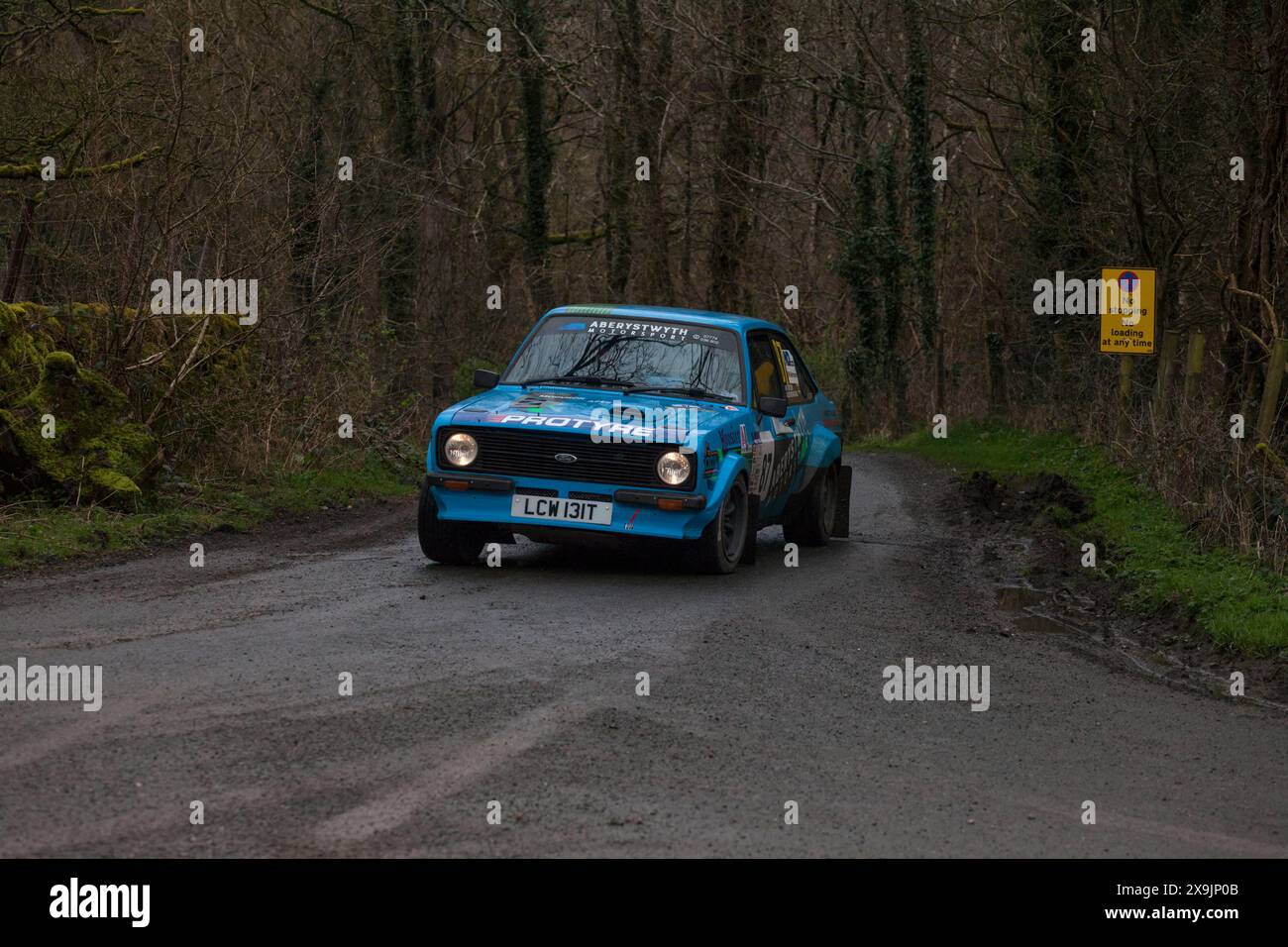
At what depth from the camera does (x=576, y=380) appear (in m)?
12.6

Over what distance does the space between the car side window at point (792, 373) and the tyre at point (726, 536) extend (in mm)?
1732

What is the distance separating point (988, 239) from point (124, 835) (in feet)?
119

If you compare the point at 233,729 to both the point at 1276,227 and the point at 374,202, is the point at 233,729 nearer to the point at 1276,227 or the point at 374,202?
the point at 1276,227

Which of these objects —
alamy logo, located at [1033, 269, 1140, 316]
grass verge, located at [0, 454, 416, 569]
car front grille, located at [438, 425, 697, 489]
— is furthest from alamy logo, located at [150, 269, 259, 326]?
alamy logo, located at [1033, 269, 1140, 316]

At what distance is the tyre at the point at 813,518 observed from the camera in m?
14.4

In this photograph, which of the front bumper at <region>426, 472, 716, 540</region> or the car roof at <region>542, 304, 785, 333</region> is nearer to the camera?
the front bumper at <region>426, 472, 716, 540</region>

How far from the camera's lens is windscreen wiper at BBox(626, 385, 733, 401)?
40.9 feet

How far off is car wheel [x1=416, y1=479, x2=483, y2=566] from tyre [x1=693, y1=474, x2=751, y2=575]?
5.41 ft

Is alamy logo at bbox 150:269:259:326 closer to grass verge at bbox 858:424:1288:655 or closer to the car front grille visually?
the car front grille

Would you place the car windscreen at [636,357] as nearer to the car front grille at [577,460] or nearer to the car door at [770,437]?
the car door at [770,437]

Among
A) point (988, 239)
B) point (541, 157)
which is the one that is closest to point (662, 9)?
point (541, 157)

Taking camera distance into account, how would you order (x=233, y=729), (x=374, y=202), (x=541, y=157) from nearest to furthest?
(x=233, y=729)
(x=374, y=202)
(x=541, y=157)

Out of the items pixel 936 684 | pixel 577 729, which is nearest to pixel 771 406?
pixel 936 684

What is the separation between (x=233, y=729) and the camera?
669 centimetres
